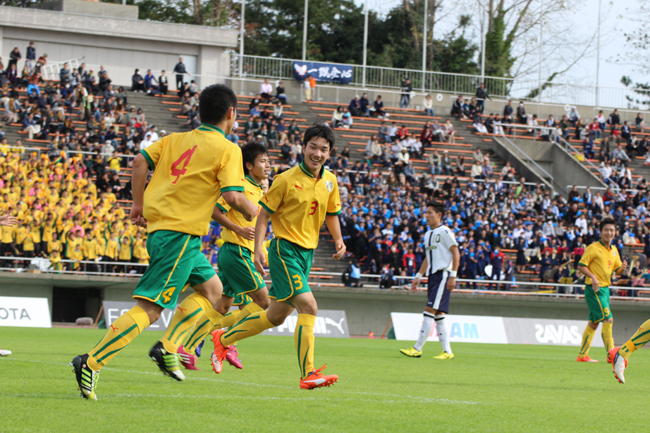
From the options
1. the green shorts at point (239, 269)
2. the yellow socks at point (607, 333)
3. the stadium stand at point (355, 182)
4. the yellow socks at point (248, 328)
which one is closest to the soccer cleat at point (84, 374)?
the yellow socks at point (248, 328)

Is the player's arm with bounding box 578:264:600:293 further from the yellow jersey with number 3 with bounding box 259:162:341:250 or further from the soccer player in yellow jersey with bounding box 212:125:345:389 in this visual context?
the yellow jersey with number 3 with bounding box 259:162:341:250

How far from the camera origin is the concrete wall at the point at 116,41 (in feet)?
121

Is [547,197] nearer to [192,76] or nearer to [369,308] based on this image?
[369,308]

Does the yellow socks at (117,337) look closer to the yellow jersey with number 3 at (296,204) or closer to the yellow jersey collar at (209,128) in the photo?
the yellow jersey collar at (209,128)

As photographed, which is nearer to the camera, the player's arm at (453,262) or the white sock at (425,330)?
the player's arm at (453,262)

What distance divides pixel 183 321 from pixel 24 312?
1414cm

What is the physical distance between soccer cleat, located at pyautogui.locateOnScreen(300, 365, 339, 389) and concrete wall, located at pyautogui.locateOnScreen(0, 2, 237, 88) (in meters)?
32.4

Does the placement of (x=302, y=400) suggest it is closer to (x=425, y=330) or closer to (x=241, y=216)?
(x=241, y=216)

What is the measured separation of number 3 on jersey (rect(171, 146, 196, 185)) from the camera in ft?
19.5

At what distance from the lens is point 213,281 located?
23.1 ft

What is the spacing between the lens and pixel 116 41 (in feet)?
127

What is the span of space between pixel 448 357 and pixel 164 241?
8.33m

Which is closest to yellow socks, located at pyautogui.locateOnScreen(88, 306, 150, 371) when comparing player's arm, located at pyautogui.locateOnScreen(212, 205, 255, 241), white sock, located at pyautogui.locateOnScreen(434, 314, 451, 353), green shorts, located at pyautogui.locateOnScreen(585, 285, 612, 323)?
player's arm, located at pyautogui.locateOnScreen(212, 205, 255, 241)

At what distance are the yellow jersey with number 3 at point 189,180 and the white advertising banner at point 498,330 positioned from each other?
15.8 metres
